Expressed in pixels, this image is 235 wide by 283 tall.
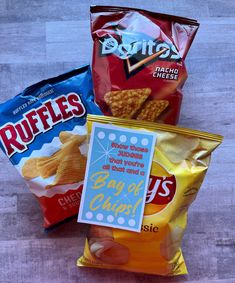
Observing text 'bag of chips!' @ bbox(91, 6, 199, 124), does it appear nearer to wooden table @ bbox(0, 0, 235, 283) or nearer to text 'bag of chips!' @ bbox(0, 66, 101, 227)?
text 'bag of chips!' @ bbox(0, 66, 101, 227)

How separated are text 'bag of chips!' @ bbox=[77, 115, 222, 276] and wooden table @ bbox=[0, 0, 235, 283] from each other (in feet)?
0.35

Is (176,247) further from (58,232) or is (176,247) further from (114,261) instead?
(58,232)

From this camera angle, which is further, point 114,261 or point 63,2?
point 63,2

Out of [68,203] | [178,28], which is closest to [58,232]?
[68,203]

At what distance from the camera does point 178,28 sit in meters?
0.95

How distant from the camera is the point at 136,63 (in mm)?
908

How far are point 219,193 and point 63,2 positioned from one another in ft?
1.85

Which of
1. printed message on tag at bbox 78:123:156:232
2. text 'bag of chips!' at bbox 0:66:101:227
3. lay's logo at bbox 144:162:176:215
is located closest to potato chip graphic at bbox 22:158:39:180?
text 'bag of chips!' at bbox 0:66:101:227

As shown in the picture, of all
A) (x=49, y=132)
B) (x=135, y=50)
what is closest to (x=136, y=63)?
(x=135, y=50)

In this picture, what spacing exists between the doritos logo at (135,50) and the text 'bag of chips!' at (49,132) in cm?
8

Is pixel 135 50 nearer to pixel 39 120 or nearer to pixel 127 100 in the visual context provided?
pixel 127 100

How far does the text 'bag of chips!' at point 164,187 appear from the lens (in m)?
0.90

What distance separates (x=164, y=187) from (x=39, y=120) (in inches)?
10.9

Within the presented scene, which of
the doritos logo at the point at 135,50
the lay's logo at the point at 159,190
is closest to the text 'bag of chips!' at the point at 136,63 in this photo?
the doritos logo at the point at 135,50
